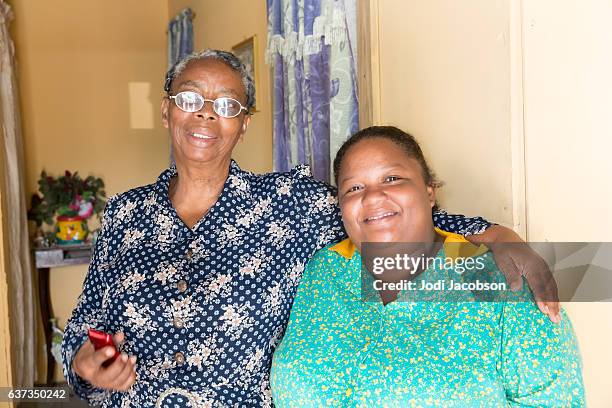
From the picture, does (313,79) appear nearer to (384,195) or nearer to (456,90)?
(456,90)

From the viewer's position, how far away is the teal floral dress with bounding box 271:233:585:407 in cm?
110

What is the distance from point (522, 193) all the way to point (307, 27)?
1211 millimetres

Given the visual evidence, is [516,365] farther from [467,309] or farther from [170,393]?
[170,393]

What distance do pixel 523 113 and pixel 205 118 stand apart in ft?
2.54

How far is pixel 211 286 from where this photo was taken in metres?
1.46

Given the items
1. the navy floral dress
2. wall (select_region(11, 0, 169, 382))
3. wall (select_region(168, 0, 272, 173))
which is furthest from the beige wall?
wall (select_region(11, 0, 169, 382))

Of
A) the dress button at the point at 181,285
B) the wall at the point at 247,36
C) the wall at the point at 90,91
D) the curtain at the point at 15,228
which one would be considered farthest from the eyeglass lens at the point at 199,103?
the wall at the point at 90,91

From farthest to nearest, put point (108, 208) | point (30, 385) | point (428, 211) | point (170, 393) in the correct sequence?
point (30, 385) < point (108, 208) < point (170, 393) < point (428, 211)

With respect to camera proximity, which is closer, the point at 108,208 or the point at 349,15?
the point at 108,208

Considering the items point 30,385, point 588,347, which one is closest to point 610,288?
point 588,347

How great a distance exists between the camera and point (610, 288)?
1.25 m

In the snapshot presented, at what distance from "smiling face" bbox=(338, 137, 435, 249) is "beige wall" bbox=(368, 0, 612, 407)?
259mm

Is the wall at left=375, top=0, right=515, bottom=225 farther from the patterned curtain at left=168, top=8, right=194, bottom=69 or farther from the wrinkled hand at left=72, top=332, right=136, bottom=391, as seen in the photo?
the patterned curtain at left=168, top=8, right=194, bottom=69

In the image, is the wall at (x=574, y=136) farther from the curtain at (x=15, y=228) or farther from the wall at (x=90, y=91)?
the wall at (x=90, y=91)
